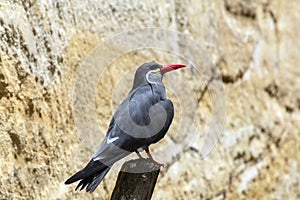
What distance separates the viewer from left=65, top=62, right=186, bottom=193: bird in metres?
2.63

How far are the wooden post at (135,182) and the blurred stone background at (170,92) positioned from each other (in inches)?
28.4

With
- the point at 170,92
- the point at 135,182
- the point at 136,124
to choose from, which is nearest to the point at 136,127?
the point at 136,124

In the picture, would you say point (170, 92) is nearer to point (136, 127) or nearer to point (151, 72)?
point (151, 72)

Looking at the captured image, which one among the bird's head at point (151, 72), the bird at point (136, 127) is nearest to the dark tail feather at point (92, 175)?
the bird at point (136, 127)

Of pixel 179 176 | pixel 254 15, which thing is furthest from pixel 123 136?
pixel 254 15

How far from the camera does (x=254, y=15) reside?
5426 millimetres

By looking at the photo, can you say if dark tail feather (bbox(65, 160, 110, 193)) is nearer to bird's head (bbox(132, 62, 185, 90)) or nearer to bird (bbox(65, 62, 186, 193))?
bird (bbox(65, 62, 186, 193))

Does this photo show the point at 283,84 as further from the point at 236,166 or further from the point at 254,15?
the point at 236,166

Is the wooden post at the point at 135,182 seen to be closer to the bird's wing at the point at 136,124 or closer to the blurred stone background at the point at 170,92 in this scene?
the bird's wing at the point at 136,124

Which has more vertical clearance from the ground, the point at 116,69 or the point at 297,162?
the point at 116,69

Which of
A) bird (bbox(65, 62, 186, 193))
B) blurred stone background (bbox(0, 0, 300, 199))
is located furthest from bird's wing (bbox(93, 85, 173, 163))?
blurred stone background (bbox(0, 0, 300, 199))

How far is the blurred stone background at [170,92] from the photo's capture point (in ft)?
10.6

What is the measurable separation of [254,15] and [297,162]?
1380mm

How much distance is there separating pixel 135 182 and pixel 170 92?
69.1 inches
